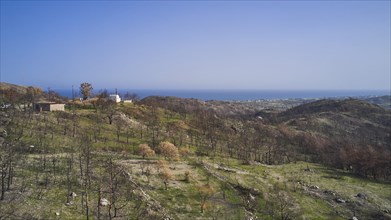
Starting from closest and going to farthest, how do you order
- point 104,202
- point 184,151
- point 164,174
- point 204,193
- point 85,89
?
point 104,202
point 204,193
point 164,174
point 184,151
point 85,89

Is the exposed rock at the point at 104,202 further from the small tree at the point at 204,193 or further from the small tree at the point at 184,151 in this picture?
the small tree at the point at 184,151

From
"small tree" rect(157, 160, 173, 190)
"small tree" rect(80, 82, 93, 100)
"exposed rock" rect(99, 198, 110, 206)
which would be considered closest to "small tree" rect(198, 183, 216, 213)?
"small tree" rect(157, 160, 173, 190)

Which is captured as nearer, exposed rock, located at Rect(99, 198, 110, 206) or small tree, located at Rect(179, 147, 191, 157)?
exposed rock, located at Rect(99, 198, 110, 206)

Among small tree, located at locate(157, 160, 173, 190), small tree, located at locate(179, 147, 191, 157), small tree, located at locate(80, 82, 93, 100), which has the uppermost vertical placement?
small tree, located at locate(80, 82, 93, 100)

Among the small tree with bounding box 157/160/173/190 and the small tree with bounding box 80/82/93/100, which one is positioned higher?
the small tree with bounding box 80/82/93/100

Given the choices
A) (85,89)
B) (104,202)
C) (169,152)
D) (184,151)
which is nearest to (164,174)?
(104,202)

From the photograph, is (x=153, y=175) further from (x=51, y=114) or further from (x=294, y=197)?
(x=51, y=114)

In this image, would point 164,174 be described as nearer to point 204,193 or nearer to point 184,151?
point 204,193

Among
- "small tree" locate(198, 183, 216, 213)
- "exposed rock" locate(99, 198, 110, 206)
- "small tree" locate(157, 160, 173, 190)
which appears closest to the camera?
"exposed rock" locate(99, 198, 110, 206)

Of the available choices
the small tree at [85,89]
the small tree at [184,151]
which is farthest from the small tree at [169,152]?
the small tree at [85,89]

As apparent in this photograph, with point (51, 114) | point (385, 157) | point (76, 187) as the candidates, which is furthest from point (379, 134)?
point (76, 187)

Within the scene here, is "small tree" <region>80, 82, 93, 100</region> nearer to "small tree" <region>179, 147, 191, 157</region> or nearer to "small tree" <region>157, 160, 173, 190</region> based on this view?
"small tree" <region>179, 147, 191, 157</region>
